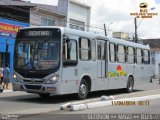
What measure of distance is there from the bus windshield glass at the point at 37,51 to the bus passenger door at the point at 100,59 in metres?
3.86

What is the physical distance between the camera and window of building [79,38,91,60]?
1934 centimetres

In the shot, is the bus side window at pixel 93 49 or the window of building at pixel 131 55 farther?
the window of building at pixel 131 55

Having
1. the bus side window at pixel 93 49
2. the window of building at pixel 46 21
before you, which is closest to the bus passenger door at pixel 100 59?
the bus side window at pixel 93 49

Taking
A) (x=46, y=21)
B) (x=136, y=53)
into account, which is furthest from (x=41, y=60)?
(x=46, y=21)

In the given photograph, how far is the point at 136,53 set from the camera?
26344 millimetres

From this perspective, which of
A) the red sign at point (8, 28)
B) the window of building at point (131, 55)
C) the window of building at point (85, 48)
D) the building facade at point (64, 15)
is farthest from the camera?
the building facade at point (64, 15)

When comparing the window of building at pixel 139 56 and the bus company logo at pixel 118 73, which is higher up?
the window of building at pixel 139 56

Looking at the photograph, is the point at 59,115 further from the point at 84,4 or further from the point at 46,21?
the point at 84,4

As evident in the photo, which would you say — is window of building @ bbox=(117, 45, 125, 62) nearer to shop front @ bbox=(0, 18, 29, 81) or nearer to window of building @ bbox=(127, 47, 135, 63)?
window of building @ bbox=(127, 47, 135, 63)

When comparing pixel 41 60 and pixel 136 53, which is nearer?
pixel 41 60

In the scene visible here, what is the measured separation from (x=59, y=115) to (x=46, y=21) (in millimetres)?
26716

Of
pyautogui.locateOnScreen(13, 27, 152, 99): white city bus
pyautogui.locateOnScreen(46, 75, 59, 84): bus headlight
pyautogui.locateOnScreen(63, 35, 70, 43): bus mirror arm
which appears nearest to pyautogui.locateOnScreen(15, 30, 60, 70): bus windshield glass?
pyautogui.locateOnScreen(13, 27, 152, 99): white city bus

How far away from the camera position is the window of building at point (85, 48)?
19.3m

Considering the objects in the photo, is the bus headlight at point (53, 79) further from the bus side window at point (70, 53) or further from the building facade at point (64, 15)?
the building facade at point (64, 15)
